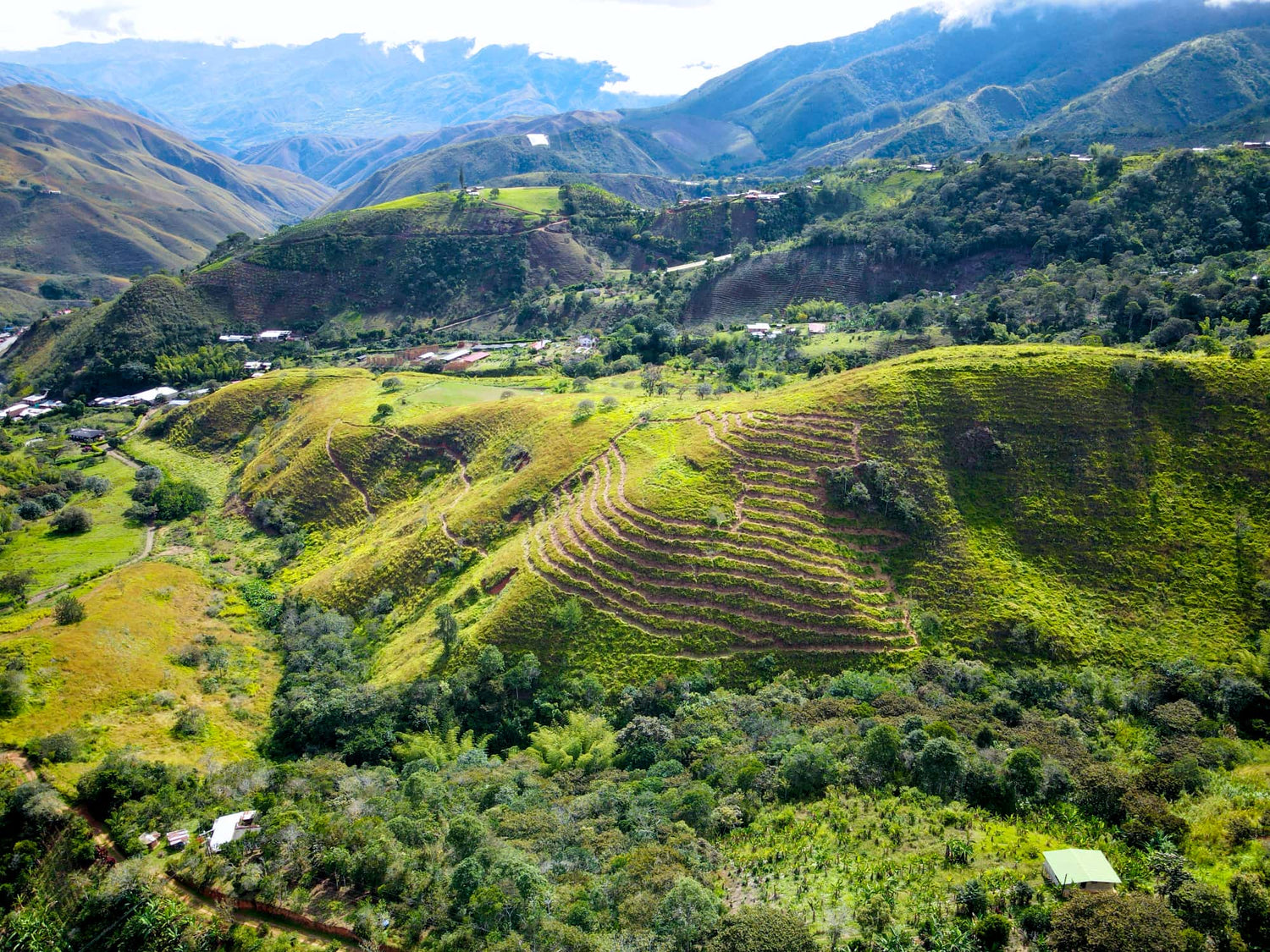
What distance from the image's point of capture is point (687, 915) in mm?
26719

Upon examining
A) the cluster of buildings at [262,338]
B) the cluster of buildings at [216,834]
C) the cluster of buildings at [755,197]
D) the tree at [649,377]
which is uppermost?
the cluster of buildings at [755,197]

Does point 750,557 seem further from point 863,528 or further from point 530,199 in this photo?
point 530,199

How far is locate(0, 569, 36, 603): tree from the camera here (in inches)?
2431

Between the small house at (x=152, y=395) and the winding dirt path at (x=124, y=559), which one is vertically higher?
the small house at (x=152, y=395)

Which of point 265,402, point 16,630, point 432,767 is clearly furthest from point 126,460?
point 432,767

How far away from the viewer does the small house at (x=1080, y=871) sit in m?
26.6

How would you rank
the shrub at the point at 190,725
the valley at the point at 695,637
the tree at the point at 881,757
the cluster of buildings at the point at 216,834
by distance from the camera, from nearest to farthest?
the valley at the point at 695,637 → the cluster of buildings at the point at 216,834 → the tree at the point at 881,757 → the shrub at the point at 190,725

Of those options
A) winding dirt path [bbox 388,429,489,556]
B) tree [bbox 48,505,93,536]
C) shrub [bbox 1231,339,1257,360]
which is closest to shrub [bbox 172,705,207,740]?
winding dirt path [bbox 388,429,489,556]

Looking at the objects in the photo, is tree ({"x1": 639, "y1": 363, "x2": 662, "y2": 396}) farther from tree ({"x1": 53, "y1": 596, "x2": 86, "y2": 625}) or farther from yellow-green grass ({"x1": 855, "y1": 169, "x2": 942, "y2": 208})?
yellow-green grass ({"x1": 855, "y1": 169, "x2": 942, "y2": 208})

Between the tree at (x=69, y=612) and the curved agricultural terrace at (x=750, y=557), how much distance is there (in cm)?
3144

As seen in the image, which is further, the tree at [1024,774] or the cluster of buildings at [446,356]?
the cluster of buildings at [446,356]

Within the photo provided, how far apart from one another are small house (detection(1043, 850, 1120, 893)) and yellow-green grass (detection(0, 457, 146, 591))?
79.0 m

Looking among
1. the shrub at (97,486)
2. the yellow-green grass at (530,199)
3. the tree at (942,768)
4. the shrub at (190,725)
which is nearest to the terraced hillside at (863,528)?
the shrub at (190,725)

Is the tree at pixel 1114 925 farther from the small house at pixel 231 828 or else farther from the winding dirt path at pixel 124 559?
the winding dirt path at pixel 124 559
